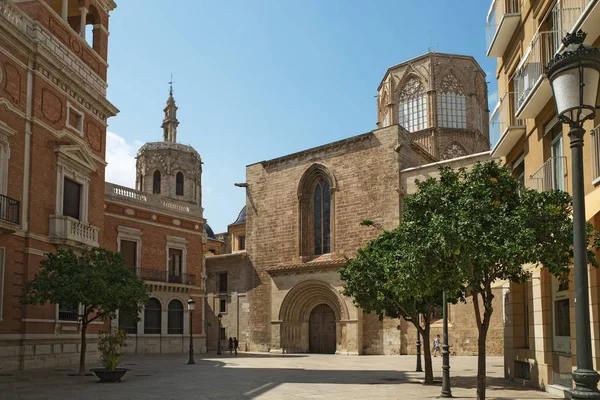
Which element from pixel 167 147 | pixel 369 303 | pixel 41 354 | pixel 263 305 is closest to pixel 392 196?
pixel 263 305

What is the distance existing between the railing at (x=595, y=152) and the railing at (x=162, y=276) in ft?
93.7

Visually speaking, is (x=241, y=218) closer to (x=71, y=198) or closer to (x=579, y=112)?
(x=71, y=198)

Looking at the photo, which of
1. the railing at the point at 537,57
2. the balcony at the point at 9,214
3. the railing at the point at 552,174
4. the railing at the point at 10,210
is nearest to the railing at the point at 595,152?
the railing at the point at 552,174

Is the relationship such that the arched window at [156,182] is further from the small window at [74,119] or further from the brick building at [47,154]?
the small window at [74,119]

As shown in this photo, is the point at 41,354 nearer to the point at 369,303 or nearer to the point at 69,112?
the point at 69,112

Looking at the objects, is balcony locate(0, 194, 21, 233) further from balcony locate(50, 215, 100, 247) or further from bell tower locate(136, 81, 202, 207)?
bell tower locate(136, 81, 202, 207)

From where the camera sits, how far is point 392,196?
1391 inches

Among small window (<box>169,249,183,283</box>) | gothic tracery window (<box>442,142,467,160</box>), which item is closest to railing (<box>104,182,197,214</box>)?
small window (<box>169,249,183,283</box>)

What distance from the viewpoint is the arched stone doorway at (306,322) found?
125 feet

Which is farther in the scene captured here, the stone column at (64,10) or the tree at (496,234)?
the stone column at (64,10)

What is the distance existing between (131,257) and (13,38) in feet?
59.0

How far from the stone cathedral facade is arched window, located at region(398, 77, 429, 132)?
1.52 metres

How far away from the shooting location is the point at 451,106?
1950 inches

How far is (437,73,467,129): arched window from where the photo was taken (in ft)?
161
